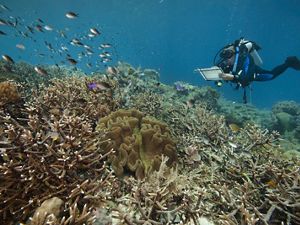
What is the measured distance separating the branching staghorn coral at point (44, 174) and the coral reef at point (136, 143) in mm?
899

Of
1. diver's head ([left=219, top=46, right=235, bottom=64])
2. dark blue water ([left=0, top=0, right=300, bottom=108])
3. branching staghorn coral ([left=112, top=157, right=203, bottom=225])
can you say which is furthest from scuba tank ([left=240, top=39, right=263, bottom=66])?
branching staghorn coral ([left=112, top=157, right=203, bottom=225])

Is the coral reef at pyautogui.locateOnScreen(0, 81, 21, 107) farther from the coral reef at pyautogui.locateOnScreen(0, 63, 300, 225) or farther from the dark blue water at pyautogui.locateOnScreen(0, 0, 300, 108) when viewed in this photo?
the dark blue water at pyautogui.locateOnScreen(0, 0, 300, 108)

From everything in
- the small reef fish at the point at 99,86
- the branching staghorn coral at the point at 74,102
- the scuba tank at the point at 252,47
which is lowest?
the branching staghorn coral at the point at 74,102

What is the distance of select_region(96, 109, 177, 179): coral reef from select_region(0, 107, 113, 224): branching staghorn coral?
0.90 meters

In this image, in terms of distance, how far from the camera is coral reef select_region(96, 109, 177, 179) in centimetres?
447

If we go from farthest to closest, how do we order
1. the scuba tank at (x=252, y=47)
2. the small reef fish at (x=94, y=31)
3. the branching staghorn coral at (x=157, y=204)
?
the small reef fish at (x=94, y=31) < the scuba tank at (x=252, y=47) < the branching staghorn coral at (x=157, y=204)

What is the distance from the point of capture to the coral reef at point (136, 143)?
4.47 metres

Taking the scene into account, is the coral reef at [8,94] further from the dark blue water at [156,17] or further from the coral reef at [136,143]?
the dark blue water at [156,17]

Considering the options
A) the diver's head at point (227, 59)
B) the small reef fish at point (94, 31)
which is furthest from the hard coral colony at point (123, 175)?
the small reef fish at point (94, 31)

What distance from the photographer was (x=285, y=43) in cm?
10612

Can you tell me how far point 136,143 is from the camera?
16.1ft

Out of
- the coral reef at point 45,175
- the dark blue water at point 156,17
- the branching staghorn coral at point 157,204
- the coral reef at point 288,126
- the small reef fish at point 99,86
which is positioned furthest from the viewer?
the dark blue water at point 156,17

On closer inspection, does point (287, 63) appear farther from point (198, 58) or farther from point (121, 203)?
point (198, 58)

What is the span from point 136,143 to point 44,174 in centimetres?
206
